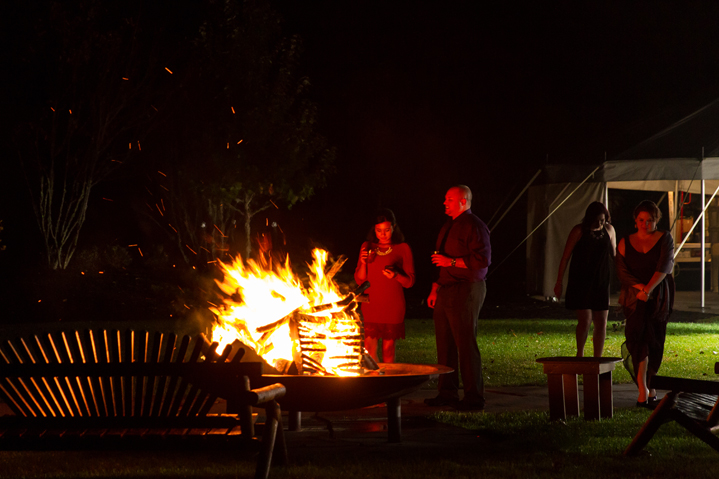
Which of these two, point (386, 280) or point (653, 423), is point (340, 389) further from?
point (386, 280)

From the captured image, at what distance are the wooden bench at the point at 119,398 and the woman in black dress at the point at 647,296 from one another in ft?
12.6

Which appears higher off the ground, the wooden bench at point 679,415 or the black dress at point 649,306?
the black dress at point 649,306

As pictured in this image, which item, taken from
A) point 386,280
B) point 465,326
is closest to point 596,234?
point 465,326

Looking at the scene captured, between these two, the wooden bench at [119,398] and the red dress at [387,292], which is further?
the red dress at [387,292]

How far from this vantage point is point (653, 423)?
547 cm

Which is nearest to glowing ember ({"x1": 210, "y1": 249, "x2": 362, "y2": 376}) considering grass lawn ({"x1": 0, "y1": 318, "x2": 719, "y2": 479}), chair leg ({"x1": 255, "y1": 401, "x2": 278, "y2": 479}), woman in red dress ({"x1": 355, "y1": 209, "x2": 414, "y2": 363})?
grass lawn ({"x1": 0, "y1": 318, "x2": 719, "y2": 479})

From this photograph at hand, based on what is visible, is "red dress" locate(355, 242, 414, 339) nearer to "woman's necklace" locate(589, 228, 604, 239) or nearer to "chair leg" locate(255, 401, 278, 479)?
"woman's necklace" locate(589, 228, 604, 239)

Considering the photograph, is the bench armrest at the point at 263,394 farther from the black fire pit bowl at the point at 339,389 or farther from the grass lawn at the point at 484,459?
the black fire pit bowl at the point at 339,389

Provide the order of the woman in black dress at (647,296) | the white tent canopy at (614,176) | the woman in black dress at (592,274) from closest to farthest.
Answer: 1. the woman in black dress at (647,296)
2. the woman in black dress at (592,274)
3. the white tent canopy at (614,176)

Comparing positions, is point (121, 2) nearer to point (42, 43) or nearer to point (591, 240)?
point (42, 43)

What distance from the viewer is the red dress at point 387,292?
765cm

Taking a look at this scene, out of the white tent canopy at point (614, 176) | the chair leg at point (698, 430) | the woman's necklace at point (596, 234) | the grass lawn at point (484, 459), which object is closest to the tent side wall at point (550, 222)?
the white tent canopy at point (614, 176)

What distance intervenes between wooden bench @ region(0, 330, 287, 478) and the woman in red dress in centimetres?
269

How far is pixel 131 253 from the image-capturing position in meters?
27.1
